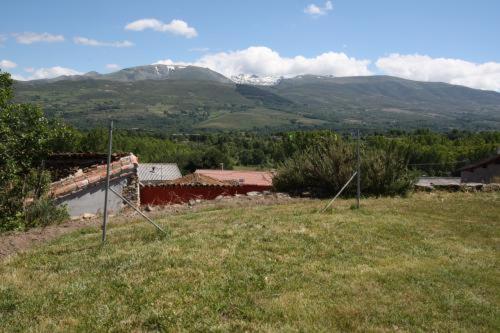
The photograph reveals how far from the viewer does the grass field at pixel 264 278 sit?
5344mm

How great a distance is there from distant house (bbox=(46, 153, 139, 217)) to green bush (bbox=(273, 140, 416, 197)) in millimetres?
4997

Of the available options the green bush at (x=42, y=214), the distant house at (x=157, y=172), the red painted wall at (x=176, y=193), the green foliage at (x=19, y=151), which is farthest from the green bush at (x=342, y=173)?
the distant house at (x=157, y=172)

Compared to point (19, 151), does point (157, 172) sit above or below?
below

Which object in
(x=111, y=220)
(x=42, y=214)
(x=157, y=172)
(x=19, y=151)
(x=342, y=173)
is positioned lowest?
(x=157, y=172)

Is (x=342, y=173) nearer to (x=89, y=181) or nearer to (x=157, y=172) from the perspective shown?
(x=89, y=181)

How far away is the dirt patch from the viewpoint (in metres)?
9.41

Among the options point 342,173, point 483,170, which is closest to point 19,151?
point 342,173

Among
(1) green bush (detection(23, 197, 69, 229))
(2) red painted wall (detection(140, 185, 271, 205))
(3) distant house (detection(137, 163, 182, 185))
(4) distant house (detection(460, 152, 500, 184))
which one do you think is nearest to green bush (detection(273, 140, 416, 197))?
(2) red painted wall (detection(140, 185, 271, 205))

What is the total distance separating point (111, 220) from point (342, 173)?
22.7 ft

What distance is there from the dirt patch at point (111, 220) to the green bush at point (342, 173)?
4.02 ft

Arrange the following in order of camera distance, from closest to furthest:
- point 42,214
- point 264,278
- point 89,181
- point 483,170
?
point 264,278 < point 42,214 < point 89,181 < point 483,170

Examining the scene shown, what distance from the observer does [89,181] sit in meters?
13.8

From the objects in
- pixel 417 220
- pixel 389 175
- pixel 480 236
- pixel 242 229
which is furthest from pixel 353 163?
pixel 242 229

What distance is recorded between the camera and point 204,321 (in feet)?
17.0
